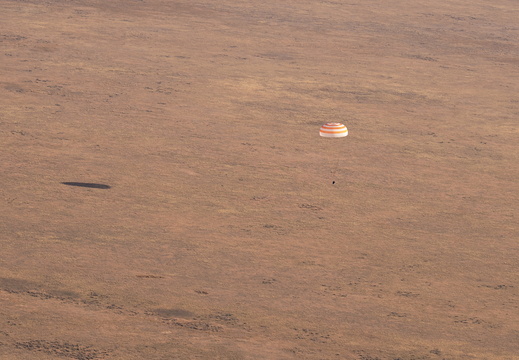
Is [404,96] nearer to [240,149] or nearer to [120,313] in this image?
[240,149]

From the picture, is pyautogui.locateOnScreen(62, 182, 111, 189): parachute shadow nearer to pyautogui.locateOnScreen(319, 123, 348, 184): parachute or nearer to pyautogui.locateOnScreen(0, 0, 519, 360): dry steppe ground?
pyautogui.locateOnScreen(0, 0, 519, 360): dry steppe ground

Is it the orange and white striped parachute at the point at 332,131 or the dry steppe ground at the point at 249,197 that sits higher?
the orange and white striped parachute at the point at 332,131

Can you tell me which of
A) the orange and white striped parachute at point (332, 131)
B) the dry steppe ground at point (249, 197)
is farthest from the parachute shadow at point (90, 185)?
the orange and white striped parachute at point (332, 131)

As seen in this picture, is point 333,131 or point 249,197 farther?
point 333,131

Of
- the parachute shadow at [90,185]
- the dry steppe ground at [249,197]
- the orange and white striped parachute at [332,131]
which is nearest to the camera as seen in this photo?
the dry steppe ground at [249,197]

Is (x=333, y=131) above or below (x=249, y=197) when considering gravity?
above

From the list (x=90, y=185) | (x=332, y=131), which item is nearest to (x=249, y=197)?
(x=332, y=131)

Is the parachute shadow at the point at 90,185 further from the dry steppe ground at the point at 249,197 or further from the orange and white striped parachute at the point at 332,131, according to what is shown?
the orange and white striped parachute at the point at 332,131

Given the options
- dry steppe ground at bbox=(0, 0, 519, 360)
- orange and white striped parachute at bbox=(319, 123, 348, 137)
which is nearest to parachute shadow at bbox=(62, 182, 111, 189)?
dry steppe ground at bbox=(0, 0, 519, 360)

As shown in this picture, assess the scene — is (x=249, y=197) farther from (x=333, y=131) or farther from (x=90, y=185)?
(x=90, y=185)
